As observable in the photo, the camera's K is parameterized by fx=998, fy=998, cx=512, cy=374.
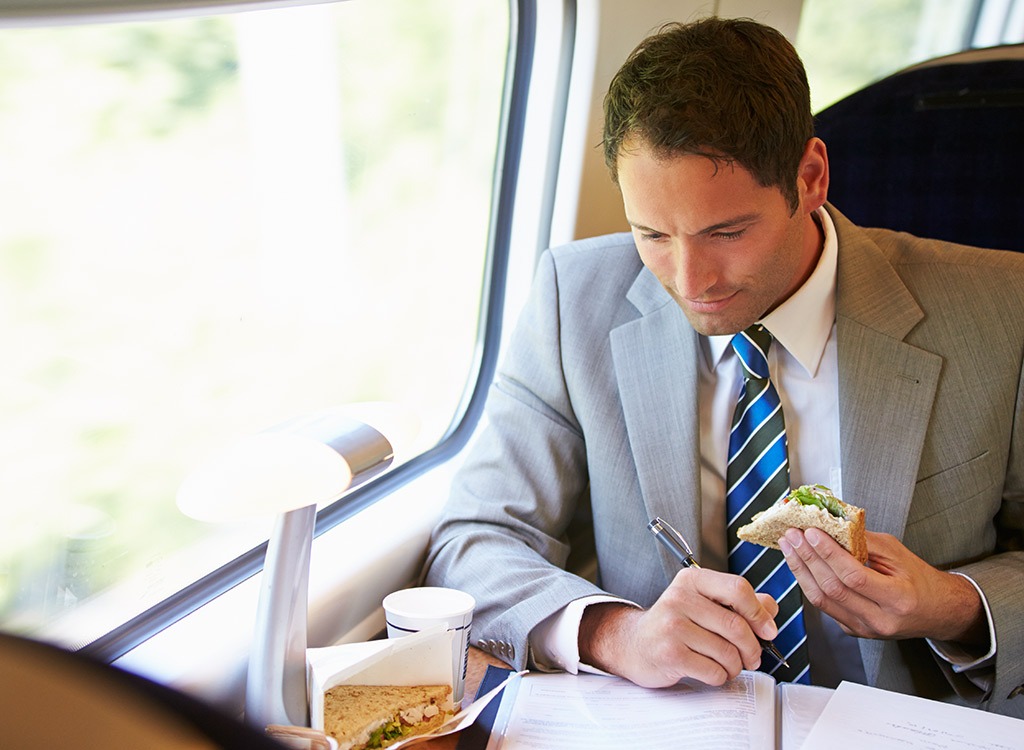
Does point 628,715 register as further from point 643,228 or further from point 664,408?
point 643,228

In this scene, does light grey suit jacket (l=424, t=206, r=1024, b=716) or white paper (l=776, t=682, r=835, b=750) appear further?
light grey suit jacket (l=424, t=206, r=1024, b=716)

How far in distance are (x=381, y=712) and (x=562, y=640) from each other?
11.6 inches

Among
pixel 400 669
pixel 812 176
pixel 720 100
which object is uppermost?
pixel 720 100

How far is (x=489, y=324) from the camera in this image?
216 centimetres

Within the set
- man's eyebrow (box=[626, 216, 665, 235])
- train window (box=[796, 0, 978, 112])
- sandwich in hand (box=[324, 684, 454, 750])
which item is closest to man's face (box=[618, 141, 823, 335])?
man's eyebrow (box=[626, 216, 665, 235])

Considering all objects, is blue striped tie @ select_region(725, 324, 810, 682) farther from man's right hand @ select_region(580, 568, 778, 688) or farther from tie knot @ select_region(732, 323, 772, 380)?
man's right hand @ select_region(580, 568, 778, 688)

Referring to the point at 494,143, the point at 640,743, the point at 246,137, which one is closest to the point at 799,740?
the point at 640,743

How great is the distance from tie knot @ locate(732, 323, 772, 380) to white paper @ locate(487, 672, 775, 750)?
46 centimetres

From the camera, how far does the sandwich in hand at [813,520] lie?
1249 millimetres

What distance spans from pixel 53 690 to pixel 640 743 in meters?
0.92

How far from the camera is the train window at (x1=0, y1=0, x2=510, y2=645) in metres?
1.12

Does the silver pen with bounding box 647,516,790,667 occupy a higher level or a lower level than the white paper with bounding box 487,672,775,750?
higher

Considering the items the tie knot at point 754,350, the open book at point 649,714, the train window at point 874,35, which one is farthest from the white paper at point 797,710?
the train window at point 874,35

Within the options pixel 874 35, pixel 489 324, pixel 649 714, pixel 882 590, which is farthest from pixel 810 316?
pixel 874 35
